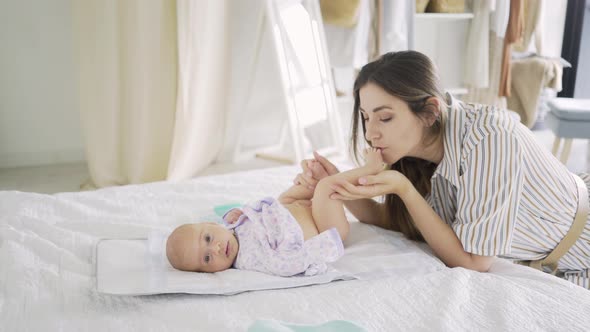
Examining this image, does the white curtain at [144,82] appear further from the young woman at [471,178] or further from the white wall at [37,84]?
the young woman at [471,178]

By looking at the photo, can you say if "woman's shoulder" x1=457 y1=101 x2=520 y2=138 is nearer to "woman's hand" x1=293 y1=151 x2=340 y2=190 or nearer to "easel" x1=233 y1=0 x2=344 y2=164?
"woman's hand" x1=293 y1=151 x2=340 y2=190

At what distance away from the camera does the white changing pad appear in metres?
1.06

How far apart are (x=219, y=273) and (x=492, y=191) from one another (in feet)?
1.99

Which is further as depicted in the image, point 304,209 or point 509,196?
point 304,209

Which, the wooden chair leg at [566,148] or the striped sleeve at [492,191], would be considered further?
the wooden chair leg at [566,148]

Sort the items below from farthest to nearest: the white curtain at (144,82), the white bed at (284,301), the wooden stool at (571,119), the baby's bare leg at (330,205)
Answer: the wooden stool at (571,119), the white curtain at (144,82), the baby's bare leg at (330,205), the white bed at (284,301)

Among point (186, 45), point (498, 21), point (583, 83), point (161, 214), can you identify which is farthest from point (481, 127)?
point (583, 83)

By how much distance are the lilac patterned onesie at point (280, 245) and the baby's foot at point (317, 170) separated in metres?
0.20

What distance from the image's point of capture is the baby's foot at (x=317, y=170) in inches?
57.7

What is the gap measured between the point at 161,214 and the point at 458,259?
31.7 inches

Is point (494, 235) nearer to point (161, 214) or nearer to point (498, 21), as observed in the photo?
point (161, 214)

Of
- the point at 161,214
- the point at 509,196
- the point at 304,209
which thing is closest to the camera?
the point at 509,196

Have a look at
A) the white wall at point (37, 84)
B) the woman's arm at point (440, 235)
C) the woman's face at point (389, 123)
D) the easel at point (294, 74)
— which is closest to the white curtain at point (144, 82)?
the easel at point (294, 74)

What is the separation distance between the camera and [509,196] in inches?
45.2
